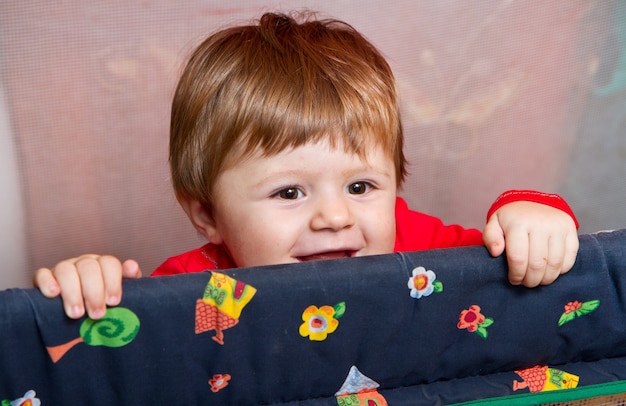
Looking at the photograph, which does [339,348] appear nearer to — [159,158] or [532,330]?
[532,330]

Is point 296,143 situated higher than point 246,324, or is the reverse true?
point 296,143

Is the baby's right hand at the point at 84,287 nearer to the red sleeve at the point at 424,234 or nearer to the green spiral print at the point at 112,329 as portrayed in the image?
the green spiral print at the point at 112,329

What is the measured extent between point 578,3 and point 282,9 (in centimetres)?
47

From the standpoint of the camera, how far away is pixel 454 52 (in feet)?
4.74

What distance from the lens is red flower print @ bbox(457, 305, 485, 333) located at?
750 millimetres

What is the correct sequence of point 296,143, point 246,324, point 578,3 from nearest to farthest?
point 246,324 → point 296,143 → point 578,3

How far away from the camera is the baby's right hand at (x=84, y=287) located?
0.65 meters

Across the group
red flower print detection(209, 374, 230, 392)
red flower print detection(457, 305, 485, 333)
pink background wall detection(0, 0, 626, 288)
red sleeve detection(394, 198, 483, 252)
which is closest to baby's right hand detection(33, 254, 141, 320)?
red flower print detection(209, 374, 230, 392)

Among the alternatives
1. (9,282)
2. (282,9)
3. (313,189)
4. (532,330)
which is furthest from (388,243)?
(9,282)

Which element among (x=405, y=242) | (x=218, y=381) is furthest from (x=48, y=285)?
(x=405, y=242)

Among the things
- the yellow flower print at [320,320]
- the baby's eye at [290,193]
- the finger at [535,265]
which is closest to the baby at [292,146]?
the baby's eye at [290,193]

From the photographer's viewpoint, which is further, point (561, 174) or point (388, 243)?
point (561, 174)

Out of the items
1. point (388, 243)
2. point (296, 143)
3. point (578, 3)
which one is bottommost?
point (388, 243)

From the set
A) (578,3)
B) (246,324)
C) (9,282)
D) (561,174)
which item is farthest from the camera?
(561,174)
